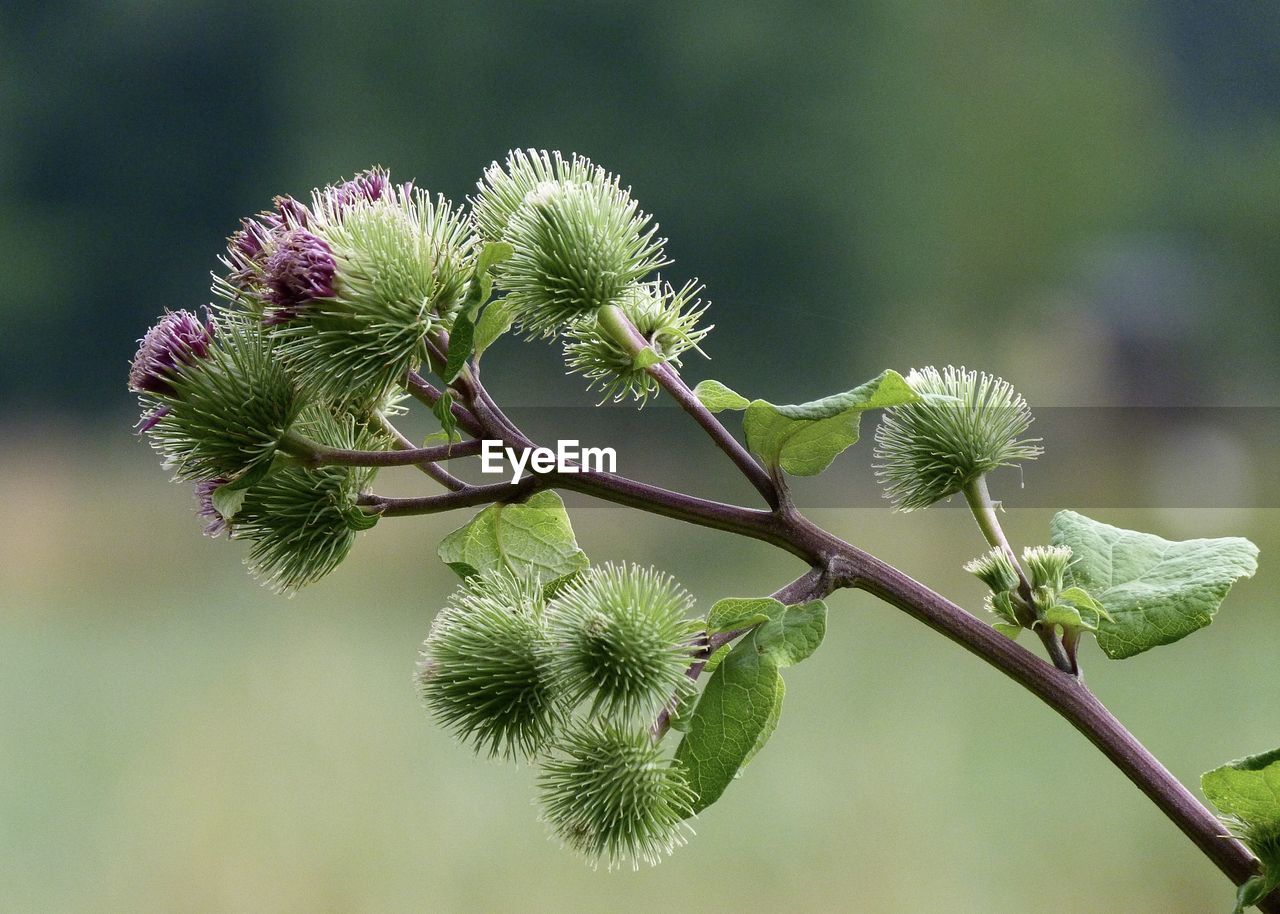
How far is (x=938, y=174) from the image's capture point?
7734 millimetres

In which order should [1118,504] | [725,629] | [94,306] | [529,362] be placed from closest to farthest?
[725,629], [1118,504], [529,362], [94,306]

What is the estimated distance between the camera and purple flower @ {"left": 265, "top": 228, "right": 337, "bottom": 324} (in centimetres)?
60

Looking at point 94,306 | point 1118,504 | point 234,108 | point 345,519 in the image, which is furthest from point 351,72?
point 345,519

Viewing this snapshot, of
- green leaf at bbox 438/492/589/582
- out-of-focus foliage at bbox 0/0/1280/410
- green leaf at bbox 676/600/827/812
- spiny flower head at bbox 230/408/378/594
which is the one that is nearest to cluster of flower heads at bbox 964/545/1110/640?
green leaf at bbox 676/600/827/812

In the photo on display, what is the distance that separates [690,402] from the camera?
63cm

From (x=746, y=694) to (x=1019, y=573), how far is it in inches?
7.1

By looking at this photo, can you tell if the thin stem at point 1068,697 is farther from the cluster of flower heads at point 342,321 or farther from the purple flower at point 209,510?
the purple flower at point 209,510

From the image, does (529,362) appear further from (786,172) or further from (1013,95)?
(1013,95)

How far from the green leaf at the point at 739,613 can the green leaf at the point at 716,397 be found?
0.11 meters

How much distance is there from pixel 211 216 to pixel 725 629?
742cm

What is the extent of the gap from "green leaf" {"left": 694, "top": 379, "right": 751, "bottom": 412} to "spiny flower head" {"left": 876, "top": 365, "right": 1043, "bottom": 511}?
0.41 ft

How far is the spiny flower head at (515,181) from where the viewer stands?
2.29ft

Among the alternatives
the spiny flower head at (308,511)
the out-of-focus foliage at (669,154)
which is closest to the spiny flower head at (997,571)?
the spiny flower head at (308,511)

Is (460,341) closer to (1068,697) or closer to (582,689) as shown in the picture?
(582,689)
